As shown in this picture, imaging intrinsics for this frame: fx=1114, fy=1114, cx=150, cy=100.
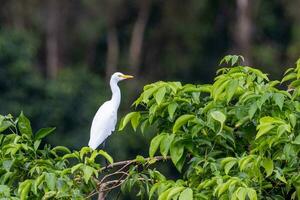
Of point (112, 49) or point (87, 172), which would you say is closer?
point (87, 172)

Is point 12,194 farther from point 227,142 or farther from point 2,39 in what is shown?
point 2,39

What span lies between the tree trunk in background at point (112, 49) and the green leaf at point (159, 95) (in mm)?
19595

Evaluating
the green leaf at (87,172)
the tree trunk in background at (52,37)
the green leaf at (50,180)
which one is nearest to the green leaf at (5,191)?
the green leaf at (50,180)

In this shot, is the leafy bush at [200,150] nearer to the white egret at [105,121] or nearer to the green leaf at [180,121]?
the green leaf at [180,121]

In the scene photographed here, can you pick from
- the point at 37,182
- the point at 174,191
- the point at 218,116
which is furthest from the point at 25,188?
the point at 218,116

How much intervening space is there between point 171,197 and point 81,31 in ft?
67.9

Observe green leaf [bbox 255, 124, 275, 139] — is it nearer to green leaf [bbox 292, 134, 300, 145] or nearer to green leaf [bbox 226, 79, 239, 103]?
green leaf [bbox 292, 134, 300, 145]

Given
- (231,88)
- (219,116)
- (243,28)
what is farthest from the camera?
(243,28)

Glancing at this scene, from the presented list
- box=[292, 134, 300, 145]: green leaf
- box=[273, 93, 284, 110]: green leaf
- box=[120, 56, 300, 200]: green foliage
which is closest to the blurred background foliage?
box=[120, 56, 300, 200]: green foliage

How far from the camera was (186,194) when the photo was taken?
3.63 m

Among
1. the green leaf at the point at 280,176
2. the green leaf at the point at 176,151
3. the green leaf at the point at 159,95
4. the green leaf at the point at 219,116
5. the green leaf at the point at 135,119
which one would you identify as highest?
the green leaf at the point at 159,95

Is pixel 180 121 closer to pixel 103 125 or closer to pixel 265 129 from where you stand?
pixel 265 129

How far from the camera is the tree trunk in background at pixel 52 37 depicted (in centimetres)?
2361

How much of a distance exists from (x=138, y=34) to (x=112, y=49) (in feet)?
2.22
